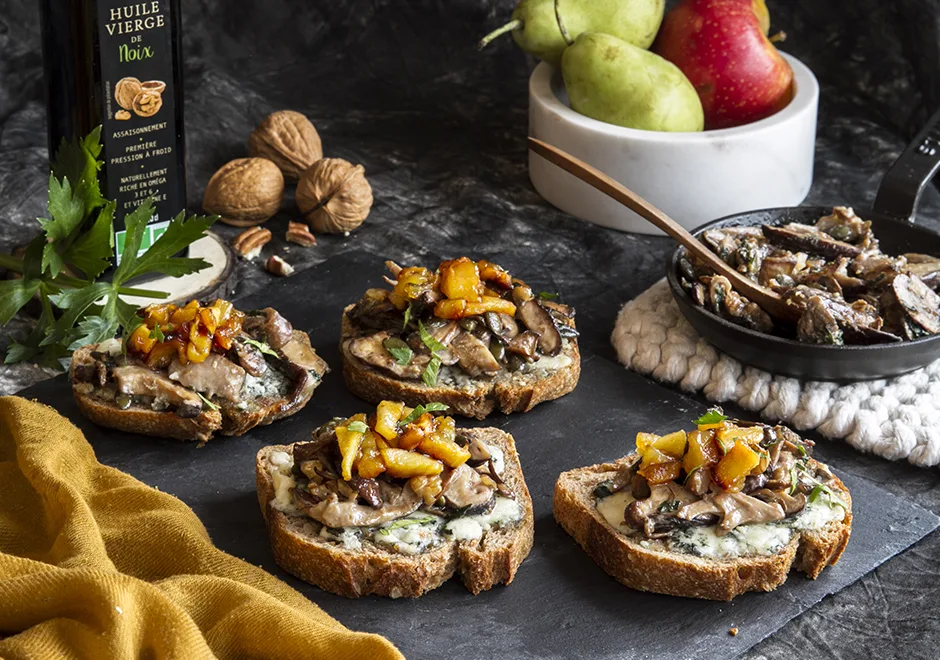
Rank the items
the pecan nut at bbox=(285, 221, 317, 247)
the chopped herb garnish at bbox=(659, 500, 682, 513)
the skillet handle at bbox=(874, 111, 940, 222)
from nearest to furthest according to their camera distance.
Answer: the chopped herb garnish at bbox=(659, 500, 682, 513)
the skillet handle at bbox=(874, 111, 940, 222)
the pecan nut at bbox=(285, 221, 317, 247)

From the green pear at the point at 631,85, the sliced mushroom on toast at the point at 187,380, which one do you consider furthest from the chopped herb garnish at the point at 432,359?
the green pear at the point at 631,85

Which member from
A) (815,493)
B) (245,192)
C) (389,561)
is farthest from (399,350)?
(245,192)

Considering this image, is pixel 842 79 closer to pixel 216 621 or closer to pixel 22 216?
pixel 22 216

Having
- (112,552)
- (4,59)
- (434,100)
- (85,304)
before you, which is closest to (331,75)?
(434,100)

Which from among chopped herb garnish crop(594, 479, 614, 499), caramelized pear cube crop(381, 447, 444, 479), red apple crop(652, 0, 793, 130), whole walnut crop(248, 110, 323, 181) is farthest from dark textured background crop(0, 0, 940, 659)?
caramelized pear cube crop(381, 447, 444, 479)

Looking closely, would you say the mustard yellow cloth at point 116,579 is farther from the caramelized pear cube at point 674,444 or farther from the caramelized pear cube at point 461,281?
the caramelized pear cube at point 461,281

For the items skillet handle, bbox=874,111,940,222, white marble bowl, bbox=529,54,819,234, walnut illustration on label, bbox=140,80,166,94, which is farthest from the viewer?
white marble bowl, bbox=529,54,819,234

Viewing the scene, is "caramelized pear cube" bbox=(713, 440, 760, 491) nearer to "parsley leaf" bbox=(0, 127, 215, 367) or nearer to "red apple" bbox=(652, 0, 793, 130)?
"parsley leaf" bbox=(0, 127, 215, 367)

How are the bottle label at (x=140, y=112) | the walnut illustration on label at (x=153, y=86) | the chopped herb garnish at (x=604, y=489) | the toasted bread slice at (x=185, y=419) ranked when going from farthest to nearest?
1. the walnut illustration on label at (x=153, y=86)
2. the bottle label at (x=140, y=112)
3. the toasted bread slice at (x=185, y=419)
4. the chopped herb garnish at (x=604, y=489)
